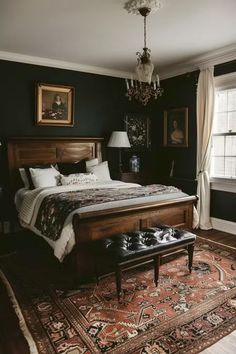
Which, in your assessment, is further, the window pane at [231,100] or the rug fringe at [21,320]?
the window pane at [231,100]

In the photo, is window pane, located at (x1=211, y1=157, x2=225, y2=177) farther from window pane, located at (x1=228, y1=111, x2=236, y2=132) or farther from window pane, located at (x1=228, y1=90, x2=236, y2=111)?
window pane, located at (x1=228, y1=90, x2=236, y2=111)

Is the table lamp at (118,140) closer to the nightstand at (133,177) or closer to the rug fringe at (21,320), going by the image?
the nightstand at (133,177)

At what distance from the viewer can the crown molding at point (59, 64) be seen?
173 inches

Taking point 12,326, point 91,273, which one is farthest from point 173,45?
point 12,326

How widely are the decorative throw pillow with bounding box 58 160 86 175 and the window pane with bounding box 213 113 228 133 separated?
7.72 ft

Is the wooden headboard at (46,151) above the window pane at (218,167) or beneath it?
above

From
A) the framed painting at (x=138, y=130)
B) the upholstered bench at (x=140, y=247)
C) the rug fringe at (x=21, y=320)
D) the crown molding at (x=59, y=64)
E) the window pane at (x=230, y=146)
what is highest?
the crown molding at (x=59, y=64)

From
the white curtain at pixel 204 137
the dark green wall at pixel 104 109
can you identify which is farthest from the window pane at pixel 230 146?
the dark green wall at pixel 104 109

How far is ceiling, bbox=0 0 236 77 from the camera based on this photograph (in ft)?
9.53

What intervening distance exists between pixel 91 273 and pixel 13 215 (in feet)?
6.40

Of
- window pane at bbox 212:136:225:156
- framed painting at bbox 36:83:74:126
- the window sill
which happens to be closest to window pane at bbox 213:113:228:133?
window pane at bbox 212:136:225:156

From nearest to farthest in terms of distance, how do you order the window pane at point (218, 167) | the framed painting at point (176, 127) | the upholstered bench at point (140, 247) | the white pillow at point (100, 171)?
the upholstered bench at point (140, 247) → the window pane at point (218, 167) → the white pillow at point (100, 171) → the framed painting at point (176, 127)

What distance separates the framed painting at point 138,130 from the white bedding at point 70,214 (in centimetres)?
169

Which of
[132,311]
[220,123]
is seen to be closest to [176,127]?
[220,123]
